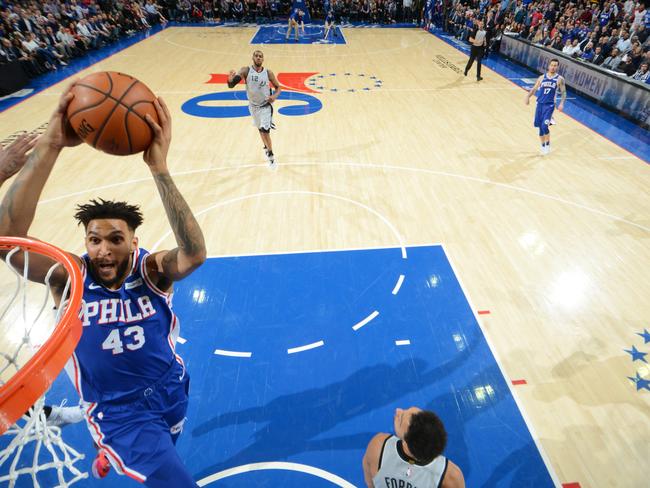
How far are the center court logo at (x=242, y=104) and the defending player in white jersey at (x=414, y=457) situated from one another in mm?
9127

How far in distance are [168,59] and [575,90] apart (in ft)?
45.9

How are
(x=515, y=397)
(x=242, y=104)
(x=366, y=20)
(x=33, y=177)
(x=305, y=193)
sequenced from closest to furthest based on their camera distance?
(x=33, y=177) < (x=515, y=397) < (x=305, y=193) < (x=242, y=104) < (x=366, y=20)

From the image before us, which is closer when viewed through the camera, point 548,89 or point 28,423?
point 28,423

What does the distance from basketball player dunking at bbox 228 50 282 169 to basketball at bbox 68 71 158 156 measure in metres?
4.72

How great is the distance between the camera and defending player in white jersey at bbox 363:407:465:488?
2.03 metres

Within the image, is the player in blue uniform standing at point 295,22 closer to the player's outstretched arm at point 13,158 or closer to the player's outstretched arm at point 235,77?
the player's outstretched arm at point 235,77

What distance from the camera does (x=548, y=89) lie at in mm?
7383

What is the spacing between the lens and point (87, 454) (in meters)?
3.22

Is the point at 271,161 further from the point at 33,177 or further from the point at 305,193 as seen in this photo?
the point at 33,177

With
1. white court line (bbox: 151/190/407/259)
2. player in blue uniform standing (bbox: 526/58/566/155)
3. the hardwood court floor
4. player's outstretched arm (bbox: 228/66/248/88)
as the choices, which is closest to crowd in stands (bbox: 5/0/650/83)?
the hardwood court floor

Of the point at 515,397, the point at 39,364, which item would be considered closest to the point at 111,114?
the point at 39,364

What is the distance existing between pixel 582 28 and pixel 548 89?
365 inches

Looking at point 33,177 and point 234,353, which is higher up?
point 33,177

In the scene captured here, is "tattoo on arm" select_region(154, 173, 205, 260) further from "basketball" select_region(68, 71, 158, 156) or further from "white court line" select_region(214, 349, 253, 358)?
"white court line" select_region(214, 349, 253, 358)
